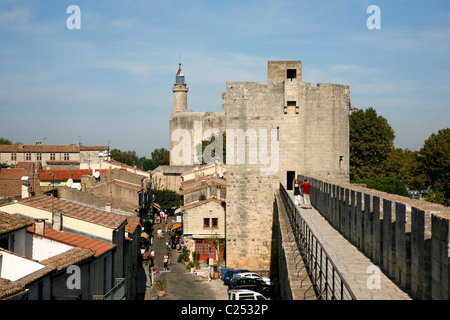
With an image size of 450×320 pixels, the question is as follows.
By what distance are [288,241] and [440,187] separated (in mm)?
31977

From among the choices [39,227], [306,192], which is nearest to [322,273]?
[39,227]

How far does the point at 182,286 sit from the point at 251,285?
231 inches

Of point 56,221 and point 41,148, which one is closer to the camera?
point 56,221

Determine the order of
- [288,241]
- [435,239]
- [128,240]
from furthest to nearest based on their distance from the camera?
[128,240]
[288,241]
[435,239]

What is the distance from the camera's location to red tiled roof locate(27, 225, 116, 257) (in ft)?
52.5

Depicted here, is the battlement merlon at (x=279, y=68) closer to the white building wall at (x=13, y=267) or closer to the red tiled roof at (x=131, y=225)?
the red tiled roof at (x=131, y=225)

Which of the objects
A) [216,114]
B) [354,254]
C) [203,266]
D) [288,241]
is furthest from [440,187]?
[216,114]

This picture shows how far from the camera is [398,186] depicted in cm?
4553

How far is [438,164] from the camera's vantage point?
142 feet

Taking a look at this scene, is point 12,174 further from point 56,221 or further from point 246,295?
point 246,295

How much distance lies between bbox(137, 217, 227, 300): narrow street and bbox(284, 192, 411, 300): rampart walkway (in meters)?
14.4

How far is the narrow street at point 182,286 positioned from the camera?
25.8 metres
